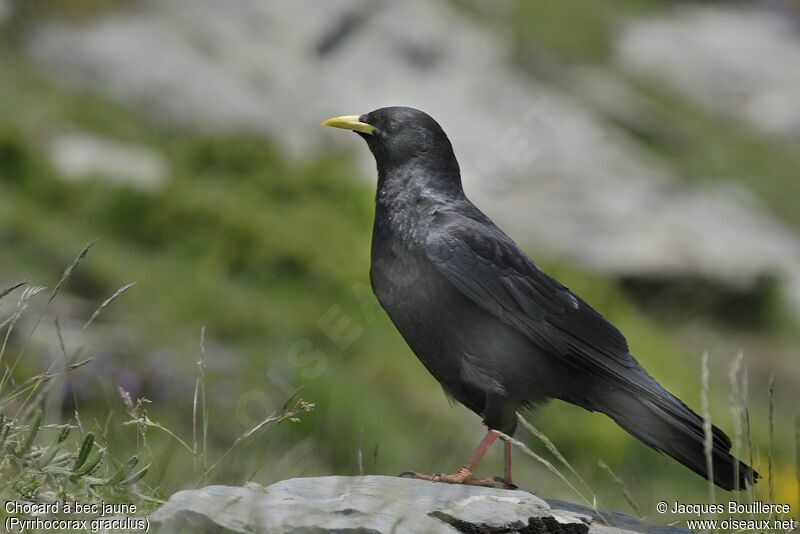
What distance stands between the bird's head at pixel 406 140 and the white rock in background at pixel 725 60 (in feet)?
71.8

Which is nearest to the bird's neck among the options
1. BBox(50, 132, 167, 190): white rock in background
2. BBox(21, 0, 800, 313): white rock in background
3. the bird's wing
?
the bird's wing

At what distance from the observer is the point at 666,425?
155 inches

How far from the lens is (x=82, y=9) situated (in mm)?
15297

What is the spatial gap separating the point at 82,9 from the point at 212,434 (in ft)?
32.5

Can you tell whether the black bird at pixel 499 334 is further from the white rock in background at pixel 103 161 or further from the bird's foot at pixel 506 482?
the white rock in background at pixel 103 161

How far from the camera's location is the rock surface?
9.63 ft

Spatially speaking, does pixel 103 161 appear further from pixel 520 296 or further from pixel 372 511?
pixel 372 511

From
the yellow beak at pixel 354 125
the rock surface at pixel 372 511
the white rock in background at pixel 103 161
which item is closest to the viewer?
the rock surface at pixel 372 511

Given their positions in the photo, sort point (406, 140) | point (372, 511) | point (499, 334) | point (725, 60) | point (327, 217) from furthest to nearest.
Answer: point (725, 60), point (327, 217), point (406, 140), point (499, 334), point (372, 511)

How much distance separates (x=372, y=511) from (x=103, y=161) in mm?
8831

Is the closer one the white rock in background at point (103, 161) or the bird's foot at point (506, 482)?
the bird's foot at point (506, 482)

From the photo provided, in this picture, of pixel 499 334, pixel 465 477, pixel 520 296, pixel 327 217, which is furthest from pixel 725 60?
pixel 465 477

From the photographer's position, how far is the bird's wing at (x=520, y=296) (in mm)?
4078

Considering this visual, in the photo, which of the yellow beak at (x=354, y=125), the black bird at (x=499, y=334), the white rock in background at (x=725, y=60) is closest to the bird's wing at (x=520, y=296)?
the black bird at (x=499, y=334)
